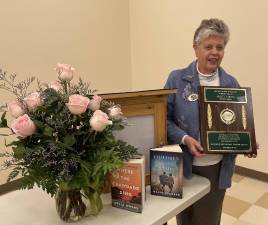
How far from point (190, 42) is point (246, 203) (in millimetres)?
1630

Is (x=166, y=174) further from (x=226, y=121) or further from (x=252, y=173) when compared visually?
(x=252, y=173)

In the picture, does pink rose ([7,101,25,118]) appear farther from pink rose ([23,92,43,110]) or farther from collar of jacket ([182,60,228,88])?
collar of jacket ([182,60,228,88])

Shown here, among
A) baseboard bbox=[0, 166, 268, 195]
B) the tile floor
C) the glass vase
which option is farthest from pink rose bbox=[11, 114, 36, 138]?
baseboard bbox=[0, 166, 268, 195]

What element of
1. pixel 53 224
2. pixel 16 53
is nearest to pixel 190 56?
pixel 16 53

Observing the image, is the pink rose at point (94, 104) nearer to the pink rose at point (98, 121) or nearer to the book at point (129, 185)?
the pink rose at point (98, 121)

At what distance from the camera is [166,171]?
1128 mm

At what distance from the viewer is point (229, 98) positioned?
1.34 metres

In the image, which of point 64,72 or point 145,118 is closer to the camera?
point 64,72

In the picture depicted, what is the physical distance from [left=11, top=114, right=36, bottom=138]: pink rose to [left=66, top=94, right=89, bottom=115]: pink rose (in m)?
0.12

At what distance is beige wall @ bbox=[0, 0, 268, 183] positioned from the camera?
9.20 feet

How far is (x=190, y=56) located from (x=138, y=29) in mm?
814

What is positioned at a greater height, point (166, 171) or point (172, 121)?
point (172, 121)

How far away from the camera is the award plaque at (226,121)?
51.4 inches

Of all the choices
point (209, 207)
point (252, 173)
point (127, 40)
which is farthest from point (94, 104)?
point (127, 40)
